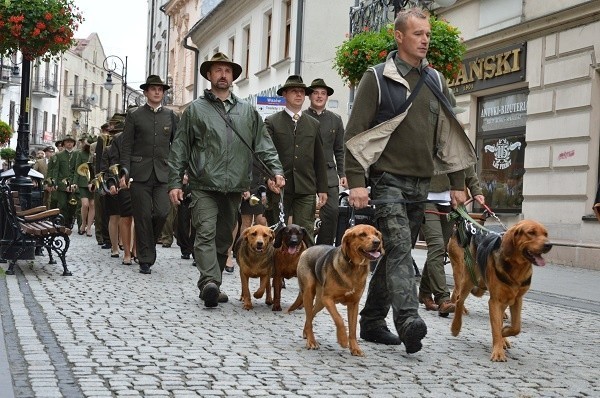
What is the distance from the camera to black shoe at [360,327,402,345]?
24.8 ft

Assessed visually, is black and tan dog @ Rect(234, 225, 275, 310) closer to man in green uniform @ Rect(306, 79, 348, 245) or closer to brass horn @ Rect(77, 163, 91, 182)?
man in green uniform @ Rect(306, 79, 348, 245)

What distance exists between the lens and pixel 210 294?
919cm

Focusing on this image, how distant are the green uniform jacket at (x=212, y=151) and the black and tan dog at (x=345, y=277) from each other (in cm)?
238

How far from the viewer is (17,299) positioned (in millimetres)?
9484

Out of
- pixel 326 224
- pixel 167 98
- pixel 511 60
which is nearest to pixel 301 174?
pixel 326 224

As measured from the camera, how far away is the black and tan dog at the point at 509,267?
6.78 m

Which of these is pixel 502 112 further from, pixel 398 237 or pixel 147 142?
pixel 398 237

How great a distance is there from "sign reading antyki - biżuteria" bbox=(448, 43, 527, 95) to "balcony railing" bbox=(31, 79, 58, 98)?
63.1 metres

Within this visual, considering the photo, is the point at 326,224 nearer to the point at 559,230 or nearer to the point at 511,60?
the point at 559,230

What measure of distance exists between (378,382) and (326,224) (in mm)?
5215

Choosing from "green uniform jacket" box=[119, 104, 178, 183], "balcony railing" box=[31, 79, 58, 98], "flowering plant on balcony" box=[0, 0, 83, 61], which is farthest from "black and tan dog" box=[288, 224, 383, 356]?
"balcony railing" box=[31, 79, 58, 98]

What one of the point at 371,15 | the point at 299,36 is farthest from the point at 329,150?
the point at 299,36

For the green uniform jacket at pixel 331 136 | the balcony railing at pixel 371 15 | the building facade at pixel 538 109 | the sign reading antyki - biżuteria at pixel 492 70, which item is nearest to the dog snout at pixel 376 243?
the green uniform jacket at pixel 331 136

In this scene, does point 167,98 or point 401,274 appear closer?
point 401,274
